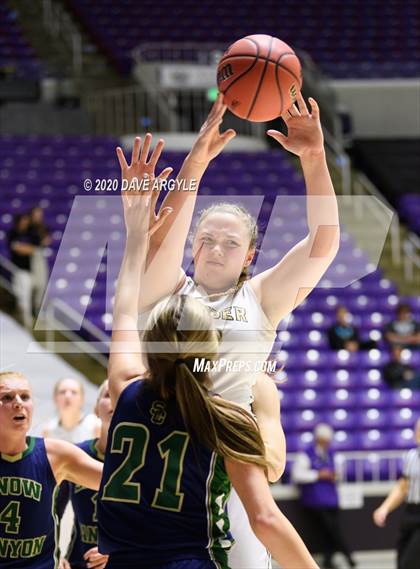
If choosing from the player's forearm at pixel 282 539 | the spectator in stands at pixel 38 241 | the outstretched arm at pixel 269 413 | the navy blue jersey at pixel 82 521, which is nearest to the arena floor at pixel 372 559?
the spectator in stands at pixel 38 241

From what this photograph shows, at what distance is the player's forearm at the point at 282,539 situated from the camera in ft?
7.79

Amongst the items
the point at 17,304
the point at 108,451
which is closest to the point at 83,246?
the point at 108,451

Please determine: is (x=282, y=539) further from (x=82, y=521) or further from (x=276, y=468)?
(x=82, y=521)

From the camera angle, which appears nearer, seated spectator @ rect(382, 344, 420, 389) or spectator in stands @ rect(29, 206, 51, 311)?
spectator in stands @ rect(29, 206, 51, 311)

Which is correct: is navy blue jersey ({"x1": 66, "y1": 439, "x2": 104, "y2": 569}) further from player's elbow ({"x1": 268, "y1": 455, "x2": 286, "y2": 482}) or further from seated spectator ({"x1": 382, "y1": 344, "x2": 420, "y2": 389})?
seated spectator ({"x1": 382, "y1": 344, "x2": 420, "y2": 389})

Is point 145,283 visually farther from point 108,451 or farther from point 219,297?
point 108,451

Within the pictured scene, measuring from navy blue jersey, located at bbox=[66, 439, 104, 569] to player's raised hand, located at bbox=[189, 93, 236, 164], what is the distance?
169cm

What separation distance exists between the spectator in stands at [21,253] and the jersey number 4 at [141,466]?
5.17 metres

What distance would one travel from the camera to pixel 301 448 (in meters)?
9.08

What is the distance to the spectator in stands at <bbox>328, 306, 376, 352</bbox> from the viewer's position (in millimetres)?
8672

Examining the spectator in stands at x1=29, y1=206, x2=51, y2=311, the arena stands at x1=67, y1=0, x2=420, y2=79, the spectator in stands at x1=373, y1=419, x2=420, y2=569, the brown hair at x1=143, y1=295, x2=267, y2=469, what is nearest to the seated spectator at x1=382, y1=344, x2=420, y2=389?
the spectator in stands at x1=373, y1=419, x2=420, y2=569

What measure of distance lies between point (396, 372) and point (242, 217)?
21.4 feet

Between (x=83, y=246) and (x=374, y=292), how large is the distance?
5.53 meters

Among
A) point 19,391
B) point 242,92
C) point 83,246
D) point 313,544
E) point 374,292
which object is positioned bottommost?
point 313,544
